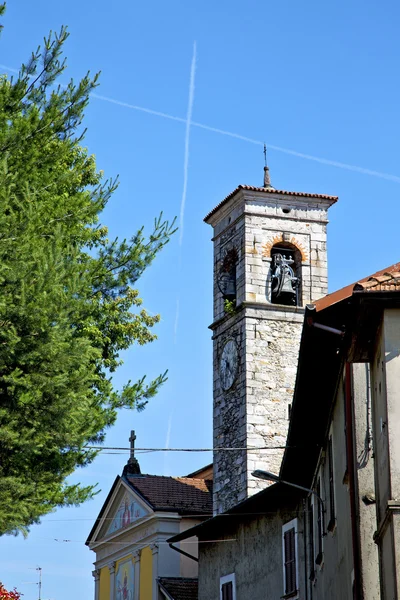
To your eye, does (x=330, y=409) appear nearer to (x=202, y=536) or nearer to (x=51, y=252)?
(x=51, y=252)

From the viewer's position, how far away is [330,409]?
17.7 m

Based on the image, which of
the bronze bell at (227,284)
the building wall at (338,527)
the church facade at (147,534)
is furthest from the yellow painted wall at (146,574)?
the building wall at (338,527)

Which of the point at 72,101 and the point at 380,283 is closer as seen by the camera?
the point at 380,283

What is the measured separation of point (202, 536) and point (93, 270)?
1670 cm

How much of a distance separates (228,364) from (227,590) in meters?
8.96

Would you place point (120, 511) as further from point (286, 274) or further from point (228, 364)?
point (286, 274)

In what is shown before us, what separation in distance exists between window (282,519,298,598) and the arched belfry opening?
11.6m

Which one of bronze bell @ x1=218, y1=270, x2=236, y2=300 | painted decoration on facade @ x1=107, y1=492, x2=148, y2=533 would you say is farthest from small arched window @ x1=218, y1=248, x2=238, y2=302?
painted decoration on facade @ x1=107, y1=492, x2=148, y2=533

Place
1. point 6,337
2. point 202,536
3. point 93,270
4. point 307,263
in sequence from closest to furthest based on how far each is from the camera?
point 6,337
point 93,270
point 202,536
point 307,263

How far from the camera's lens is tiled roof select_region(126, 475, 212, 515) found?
38281 mm

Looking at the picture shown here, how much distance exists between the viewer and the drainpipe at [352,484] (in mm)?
13633

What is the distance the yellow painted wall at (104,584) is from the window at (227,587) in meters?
14.2

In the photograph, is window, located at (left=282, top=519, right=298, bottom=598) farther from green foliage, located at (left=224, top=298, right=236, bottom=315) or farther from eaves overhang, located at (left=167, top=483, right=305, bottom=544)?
green foliage, located at (left=224, top=298, right=236, bottom=315)

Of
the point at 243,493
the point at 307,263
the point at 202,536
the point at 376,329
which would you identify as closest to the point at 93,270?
the point at 376,329
